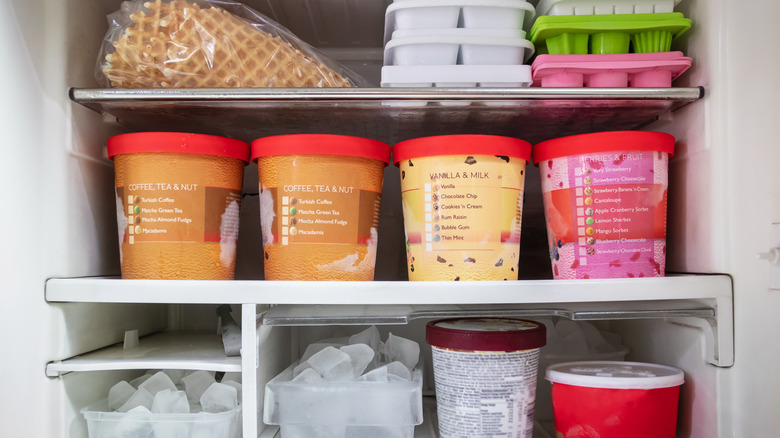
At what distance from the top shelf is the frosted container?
1.70 feet

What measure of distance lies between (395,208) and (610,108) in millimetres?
564

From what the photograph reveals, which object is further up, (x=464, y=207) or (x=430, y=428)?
(x=464, y=207)

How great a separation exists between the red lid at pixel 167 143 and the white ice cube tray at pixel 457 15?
1.38 ft

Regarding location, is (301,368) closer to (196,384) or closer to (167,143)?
(196,384)

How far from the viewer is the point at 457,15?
105 cm

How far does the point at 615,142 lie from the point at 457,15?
0.38 m

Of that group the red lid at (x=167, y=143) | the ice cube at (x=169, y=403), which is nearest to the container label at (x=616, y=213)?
the red lid at (x=167, y=143)

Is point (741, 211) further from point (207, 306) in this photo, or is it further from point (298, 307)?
point (207, 306)

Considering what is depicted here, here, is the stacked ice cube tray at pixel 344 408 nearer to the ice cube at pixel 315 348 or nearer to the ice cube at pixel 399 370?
the ice cube at pixel 399 370

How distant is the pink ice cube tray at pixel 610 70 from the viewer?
1.00m

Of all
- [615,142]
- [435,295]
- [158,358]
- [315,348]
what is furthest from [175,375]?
[615,142]

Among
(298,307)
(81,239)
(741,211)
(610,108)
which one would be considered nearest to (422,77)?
(610,108)

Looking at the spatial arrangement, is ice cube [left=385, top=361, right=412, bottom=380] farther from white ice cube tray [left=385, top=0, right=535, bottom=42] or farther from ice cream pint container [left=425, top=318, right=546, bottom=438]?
white ice cube tray [left=385, top=0, right=535, bottom=42]

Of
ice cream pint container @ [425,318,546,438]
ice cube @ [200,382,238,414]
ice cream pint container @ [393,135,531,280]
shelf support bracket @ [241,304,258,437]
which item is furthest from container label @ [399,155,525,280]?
ice cube @ [200,382,238,414]
